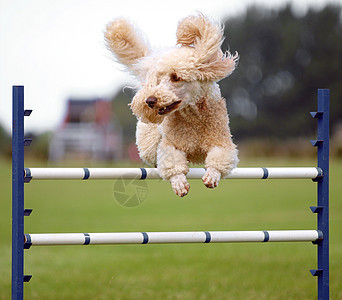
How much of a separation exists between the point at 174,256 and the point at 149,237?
116 inches

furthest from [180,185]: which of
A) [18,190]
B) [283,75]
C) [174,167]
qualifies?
[283,75]

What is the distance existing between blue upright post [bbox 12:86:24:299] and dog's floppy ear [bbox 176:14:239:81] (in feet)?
2.39

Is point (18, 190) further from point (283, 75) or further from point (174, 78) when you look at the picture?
point (283, 75)

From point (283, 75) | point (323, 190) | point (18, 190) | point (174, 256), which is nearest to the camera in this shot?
point (18, 190)

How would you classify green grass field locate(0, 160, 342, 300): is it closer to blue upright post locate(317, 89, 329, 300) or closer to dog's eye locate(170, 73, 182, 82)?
blue upright post locate(317, 89, 329, 300)

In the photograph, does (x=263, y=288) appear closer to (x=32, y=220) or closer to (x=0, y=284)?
(x=0, y=284)

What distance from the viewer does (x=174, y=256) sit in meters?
5.25

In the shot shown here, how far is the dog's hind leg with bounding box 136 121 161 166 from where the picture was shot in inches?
94.3

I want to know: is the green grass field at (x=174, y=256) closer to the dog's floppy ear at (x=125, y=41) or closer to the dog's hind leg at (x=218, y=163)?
the dog's hind leg at (x=218, y=163)

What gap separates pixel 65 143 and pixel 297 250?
3118cm

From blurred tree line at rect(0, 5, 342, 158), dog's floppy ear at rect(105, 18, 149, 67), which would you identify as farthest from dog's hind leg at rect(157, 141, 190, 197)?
blurred tree line at rect(0, 5, 342, 158)

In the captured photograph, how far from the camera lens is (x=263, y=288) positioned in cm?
366

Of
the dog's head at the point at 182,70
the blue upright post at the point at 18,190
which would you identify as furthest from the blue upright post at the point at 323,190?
the blue upright post at the point at 18,190

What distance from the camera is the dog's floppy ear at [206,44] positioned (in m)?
2.20
